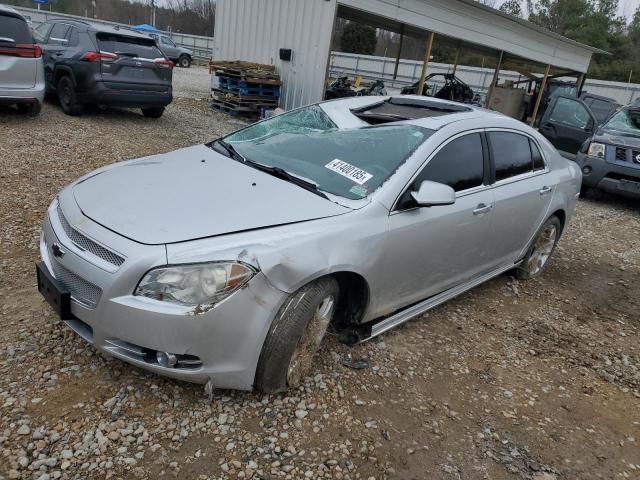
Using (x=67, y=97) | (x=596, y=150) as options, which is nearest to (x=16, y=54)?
(x=67, y=97)

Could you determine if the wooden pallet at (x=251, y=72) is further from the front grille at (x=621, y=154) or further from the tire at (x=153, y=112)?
the front grille at (x=621, y=154)

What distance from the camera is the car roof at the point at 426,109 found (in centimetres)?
362

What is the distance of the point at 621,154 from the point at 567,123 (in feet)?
7.55

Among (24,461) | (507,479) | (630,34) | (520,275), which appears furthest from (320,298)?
(630,34)

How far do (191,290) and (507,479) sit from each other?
1779mm

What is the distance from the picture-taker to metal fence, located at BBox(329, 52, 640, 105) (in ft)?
92.5

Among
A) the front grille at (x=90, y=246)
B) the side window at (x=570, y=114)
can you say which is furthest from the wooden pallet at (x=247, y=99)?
the front grille at (x=90, y=246)

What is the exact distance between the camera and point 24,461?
7.13 ft

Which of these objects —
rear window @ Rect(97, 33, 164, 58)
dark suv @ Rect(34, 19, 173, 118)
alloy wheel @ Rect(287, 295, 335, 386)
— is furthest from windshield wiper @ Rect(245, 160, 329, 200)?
rear window @ Rect(97, 33, 164, 58)

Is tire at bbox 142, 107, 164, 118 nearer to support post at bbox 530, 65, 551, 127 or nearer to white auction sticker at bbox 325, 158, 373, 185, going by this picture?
white auction sticker at bbox 325, 158, 373, 185

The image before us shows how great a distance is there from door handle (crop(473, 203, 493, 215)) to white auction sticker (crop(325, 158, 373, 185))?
0.96 m

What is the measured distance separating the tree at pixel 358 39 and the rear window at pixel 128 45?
99.8ft

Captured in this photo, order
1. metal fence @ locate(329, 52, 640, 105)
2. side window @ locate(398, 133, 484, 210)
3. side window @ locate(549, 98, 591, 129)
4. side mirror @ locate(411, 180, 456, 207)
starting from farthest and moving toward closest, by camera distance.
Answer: metal fence @ locate(329, 52, 640, 105) < side window @ locate(549, 98, 591, 129) < side window @ locate(398, 133, 484, 210) < side mirror @ locate(411, 180, 456, 207)

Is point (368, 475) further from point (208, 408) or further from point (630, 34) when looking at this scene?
point (630, 34)
